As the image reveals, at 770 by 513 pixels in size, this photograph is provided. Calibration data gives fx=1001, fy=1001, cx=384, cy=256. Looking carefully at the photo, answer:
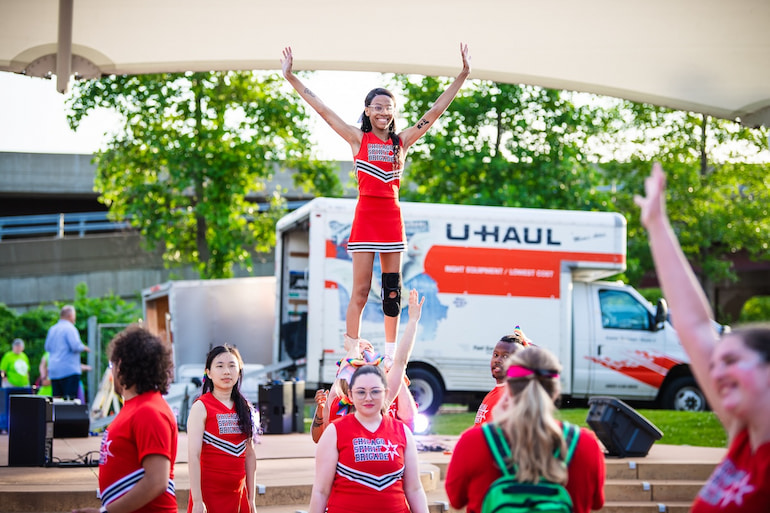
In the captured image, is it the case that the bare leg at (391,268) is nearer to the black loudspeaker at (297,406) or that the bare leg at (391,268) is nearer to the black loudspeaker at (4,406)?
the black loudspeaker at (297,406)

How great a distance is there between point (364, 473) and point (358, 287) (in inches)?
88.4

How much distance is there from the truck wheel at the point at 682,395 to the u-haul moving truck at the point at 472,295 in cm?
102

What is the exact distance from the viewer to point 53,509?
8.34 metres

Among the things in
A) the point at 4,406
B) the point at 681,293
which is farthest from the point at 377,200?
the point at 4,406

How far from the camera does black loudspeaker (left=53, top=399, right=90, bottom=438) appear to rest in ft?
43.4

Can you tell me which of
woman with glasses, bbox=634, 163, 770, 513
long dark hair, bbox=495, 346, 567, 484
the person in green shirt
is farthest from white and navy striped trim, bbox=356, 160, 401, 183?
the person in green shirt

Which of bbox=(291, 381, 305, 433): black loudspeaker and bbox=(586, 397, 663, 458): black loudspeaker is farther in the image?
bbox=(291, 381, 305, 433): black loudspeaker

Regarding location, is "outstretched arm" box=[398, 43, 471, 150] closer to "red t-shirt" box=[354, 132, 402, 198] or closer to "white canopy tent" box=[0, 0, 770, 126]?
"red t-shirt" box=[354, 132, 402, 198]

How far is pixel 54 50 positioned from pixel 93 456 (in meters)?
5.23

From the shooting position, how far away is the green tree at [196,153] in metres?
A: 24.3

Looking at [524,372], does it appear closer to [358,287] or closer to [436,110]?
[358,287]

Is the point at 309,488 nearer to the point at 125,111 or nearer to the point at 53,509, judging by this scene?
the point at 53,509

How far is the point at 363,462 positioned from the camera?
4.70 m

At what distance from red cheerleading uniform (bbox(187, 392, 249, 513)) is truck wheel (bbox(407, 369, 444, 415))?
9.78 metres
